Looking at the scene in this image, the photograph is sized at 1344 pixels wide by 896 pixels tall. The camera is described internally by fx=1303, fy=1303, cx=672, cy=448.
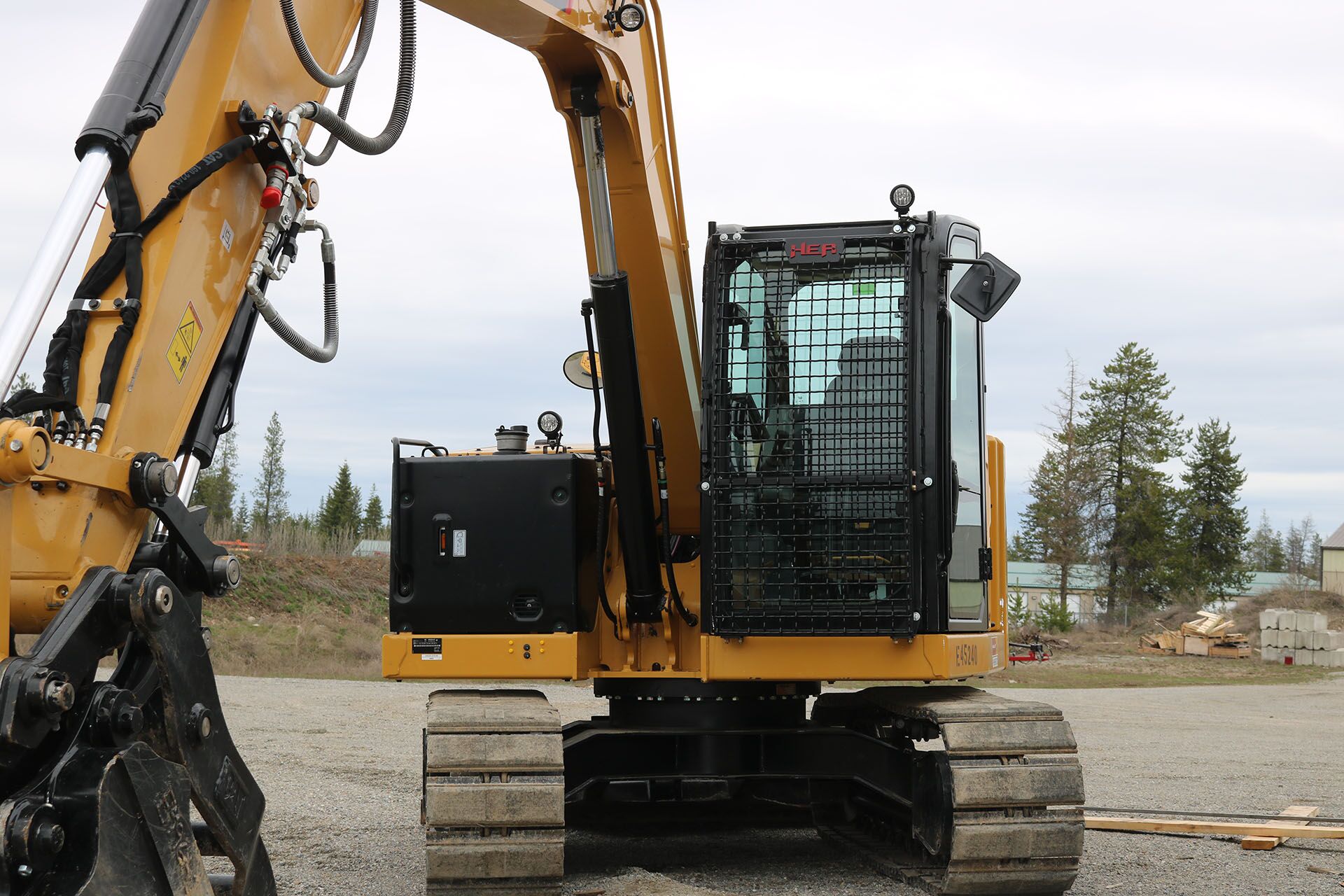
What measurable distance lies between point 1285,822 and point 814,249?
15.6 ft

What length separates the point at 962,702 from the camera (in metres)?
5.93

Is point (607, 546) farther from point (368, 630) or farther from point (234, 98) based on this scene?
point (368, 630)

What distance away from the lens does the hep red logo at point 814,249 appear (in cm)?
627

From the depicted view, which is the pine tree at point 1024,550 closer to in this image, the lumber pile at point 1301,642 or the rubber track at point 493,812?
the lumber pile at point 1301,642

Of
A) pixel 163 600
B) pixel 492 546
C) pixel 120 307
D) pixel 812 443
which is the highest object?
pixel 120 307

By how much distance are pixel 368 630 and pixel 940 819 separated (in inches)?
1025

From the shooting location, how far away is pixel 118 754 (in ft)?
10.7

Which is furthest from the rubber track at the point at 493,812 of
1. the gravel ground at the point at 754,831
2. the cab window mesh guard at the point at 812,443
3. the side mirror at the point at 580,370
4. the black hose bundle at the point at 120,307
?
the black hose bundle at the point at 120,307

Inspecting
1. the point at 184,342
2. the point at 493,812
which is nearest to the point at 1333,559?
the point at 493,812

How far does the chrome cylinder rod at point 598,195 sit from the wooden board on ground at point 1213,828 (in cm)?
430

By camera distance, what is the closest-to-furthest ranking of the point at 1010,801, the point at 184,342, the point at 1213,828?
the point at 184,342 → the point at 1010,801 → the point at 1213,828

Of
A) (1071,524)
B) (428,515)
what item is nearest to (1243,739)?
(428,515)

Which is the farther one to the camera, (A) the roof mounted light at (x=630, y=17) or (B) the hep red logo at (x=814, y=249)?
(B) the hep red logo at (x=814, y=249)

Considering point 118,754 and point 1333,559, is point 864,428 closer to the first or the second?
point 118,754
